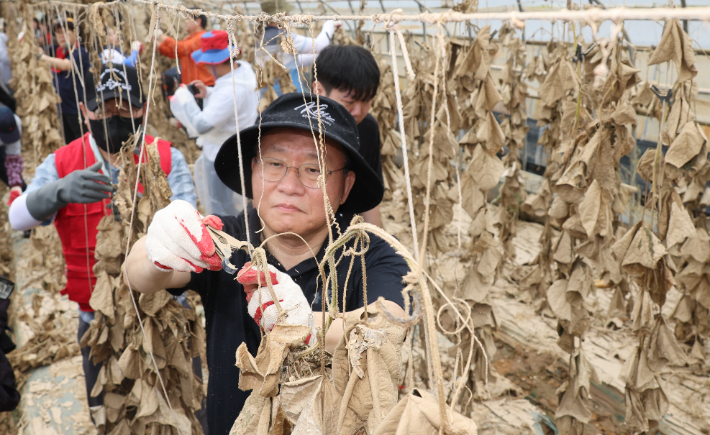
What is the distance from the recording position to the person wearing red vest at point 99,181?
5.73 ft

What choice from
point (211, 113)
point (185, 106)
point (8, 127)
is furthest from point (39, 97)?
point (211, 113)

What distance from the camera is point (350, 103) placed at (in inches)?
81.0

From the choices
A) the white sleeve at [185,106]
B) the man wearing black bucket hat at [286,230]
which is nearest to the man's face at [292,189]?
the man wearing black bucket hat at [286,230]

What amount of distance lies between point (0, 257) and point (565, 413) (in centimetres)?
409

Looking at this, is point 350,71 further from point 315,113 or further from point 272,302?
point 272,302

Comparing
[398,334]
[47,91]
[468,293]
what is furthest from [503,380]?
[47,91]

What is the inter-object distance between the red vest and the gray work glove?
19 cm

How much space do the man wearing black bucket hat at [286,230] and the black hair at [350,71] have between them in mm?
797

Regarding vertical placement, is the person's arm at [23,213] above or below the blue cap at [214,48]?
below

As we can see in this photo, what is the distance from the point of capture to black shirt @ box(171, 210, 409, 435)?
3.92 feet

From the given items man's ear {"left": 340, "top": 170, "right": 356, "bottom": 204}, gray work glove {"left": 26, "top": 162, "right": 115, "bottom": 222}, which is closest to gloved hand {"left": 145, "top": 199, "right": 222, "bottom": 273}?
man's ear {"left": 340, "top": 170, "right": 356, "bottom": 204}

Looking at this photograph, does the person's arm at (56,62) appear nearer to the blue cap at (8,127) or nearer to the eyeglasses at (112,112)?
the blue cap at (8,127)

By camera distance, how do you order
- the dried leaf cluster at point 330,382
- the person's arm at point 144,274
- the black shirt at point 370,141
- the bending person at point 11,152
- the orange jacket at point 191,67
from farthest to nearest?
the orange jacket at point 191,67 → the bending person at point 11,152 → the black shirt at point 370,141 → the person's arm at point 144,274 → the dried leaf cluster at point 330,382

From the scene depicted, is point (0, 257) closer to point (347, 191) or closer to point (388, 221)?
point (388, 221)
